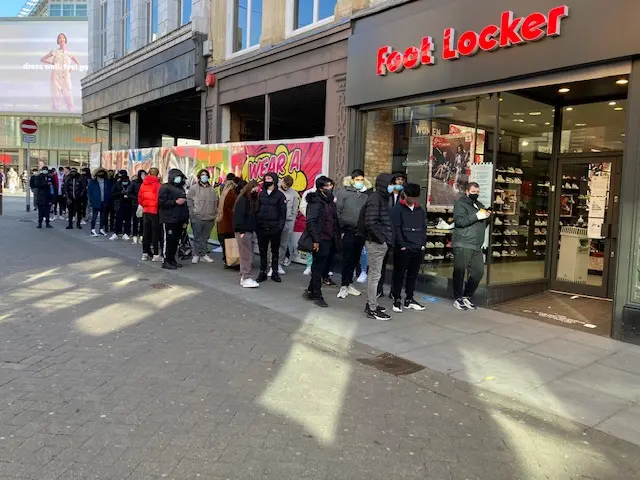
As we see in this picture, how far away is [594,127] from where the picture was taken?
8516mm

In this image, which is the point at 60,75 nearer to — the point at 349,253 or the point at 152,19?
the point at 152,19

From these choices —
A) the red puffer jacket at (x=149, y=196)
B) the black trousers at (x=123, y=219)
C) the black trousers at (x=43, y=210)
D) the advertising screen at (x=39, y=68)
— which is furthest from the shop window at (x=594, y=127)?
the advertising screen at (x=39, y=68)

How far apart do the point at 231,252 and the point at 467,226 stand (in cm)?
439

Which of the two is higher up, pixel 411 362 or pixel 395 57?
pixel 395 57

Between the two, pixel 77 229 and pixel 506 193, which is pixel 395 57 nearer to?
pixel 506 193

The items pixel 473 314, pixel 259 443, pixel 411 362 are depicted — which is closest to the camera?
pixel 259 443

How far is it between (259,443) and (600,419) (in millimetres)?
2649

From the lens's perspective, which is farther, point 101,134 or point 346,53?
point 101,134

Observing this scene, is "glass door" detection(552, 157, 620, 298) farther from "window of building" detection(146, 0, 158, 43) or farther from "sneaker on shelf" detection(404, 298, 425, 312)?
"window of building" detection(146, 0, 158, 43)

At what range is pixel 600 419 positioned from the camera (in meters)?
4.15

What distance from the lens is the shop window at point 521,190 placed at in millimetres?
8133

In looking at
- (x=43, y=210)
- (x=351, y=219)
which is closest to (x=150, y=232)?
(x=351, y=219)

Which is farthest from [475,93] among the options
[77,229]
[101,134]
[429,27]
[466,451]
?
[101,134]

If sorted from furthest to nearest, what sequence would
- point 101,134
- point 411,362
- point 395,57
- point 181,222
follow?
point 101,134, point 181,222, point 395,57, point 411,362
